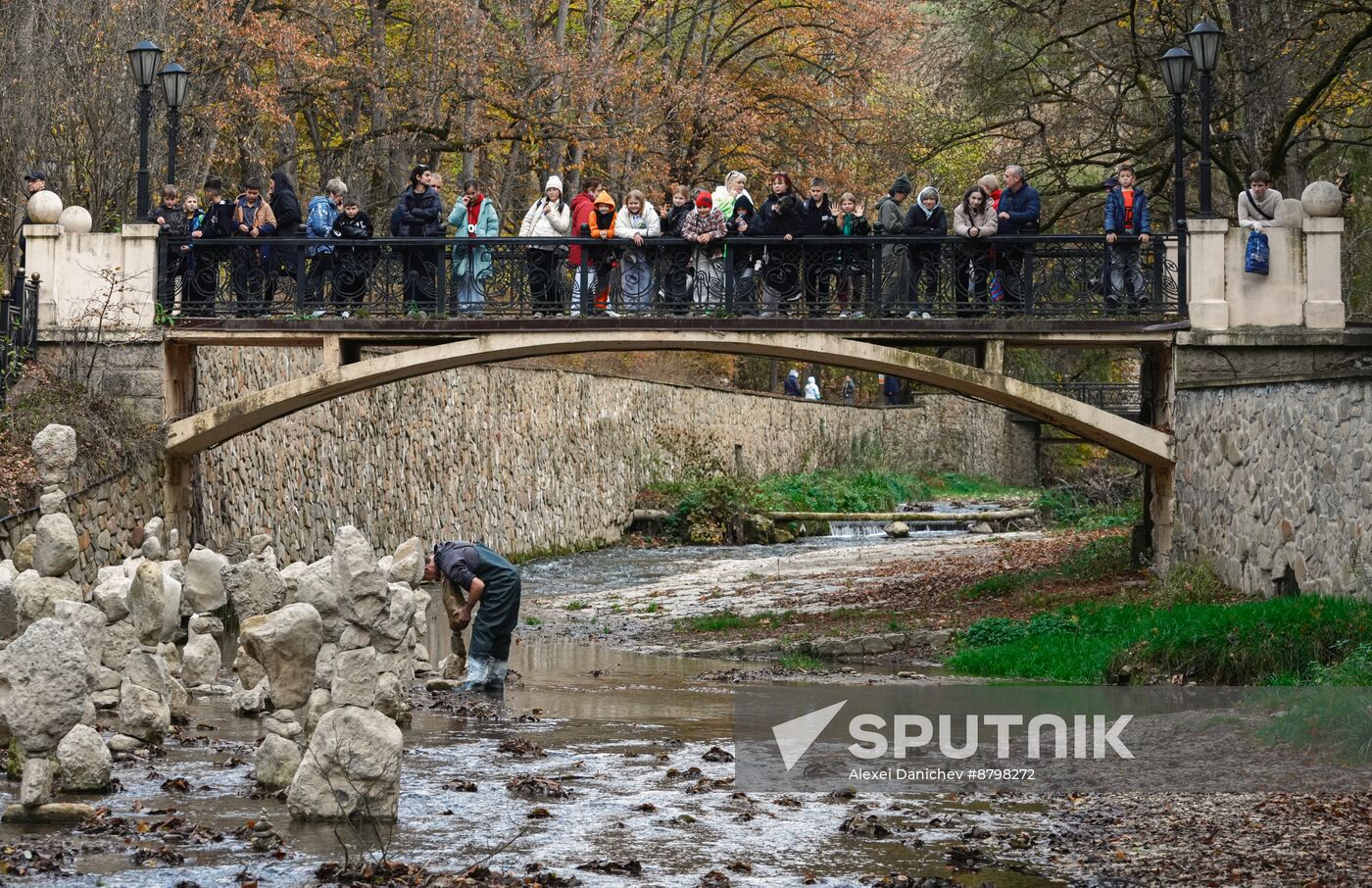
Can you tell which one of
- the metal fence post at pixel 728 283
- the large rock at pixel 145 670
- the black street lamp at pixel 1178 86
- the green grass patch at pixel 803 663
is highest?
the black street lamp at pixel 1178 86

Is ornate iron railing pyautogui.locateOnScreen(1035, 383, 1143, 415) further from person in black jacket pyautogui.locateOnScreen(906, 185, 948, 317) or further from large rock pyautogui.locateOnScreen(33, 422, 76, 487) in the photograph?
large rock pyautogui.locateOnScreen(33, 422, 76, 487)

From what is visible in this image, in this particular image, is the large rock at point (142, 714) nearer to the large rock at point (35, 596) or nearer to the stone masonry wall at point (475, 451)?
the large rock at point (35, 596)

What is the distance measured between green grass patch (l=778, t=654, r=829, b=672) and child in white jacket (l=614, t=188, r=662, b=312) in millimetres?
4510

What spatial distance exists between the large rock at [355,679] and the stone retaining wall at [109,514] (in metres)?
8.42

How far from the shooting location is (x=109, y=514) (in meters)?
18.0

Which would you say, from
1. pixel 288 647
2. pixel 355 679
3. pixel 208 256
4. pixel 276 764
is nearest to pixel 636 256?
pixel 208 256

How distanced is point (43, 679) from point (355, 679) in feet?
4.24

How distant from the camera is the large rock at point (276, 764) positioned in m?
8.77

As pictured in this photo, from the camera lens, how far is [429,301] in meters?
18.8

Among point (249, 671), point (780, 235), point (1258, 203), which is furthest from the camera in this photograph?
point (780, 235)

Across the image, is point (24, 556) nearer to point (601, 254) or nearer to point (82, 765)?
point (82, 765)

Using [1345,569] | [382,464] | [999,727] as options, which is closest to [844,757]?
[999,727]

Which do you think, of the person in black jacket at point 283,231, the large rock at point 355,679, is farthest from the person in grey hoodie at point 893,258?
the large rock at point 355,679

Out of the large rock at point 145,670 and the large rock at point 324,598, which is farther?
the large rock at point 145,670
